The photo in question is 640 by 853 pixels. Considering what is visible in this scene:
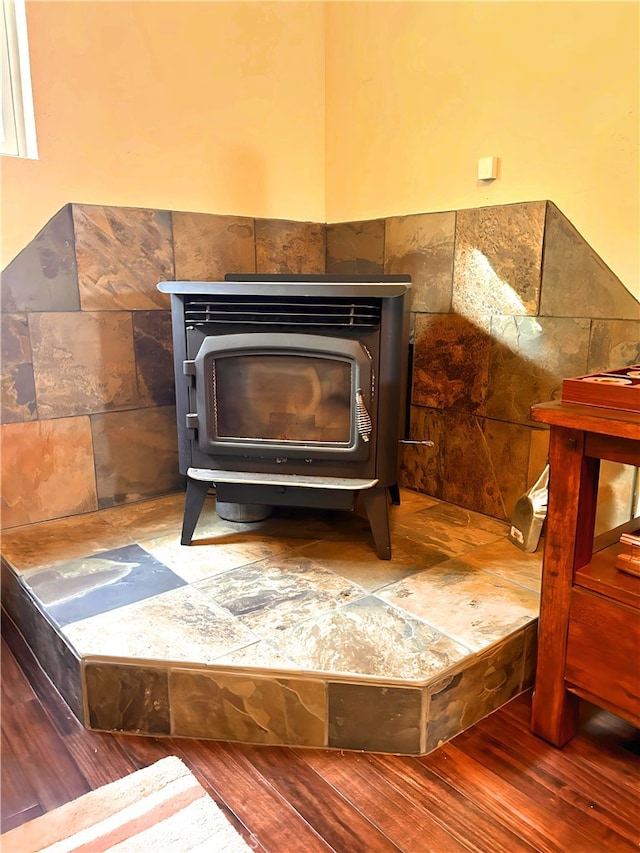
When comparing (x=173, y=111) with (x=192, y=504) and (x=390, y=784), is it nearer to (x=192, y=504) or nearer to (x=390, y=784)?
(x=192, y=504)

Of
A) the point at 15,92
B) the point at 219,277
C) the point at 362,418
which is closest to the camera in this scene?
the point at 362,418

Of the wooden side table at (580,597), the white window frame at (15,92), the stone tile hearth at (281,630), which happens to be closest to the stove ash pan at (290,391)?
the stone tile hearth at (281,630)

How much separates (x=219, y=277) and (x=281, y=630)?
1428mm

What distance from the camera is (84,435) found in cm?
217

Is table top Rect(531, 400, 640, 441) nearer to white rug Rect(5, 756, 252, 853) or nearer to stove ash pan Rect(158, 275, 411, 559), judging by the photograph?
stove ash pan Rect(158, 275, 411, 559)

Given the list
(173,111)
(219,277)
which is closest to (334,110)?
(173,111)

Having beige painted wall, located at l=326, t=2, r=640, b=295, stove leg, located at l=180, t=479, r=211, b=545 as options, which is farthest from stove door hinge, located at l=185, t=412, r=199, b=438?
beige painted wall, located at l=326, t=2, r=640, b=295

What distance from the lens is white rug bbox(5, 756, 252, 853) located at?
1.11 metres

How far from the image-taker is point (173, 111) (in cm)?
219

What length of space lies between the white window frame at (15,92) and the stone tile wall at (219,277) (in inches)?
8.8

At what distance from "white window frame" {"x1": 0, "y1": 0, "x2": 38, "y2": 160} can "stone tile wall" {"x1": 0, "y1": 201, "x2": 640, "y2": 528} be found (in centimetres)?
22

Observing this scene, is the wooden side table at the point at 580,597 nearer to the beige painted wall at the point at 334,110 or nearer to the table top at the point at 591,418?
the table top at the point at 591,418

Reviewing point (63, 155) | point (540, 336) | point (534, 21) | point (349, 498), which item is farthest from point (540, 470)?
point (63, 155)

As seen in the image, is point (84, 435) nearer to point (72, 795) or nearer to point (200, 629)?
point (200, 629)
